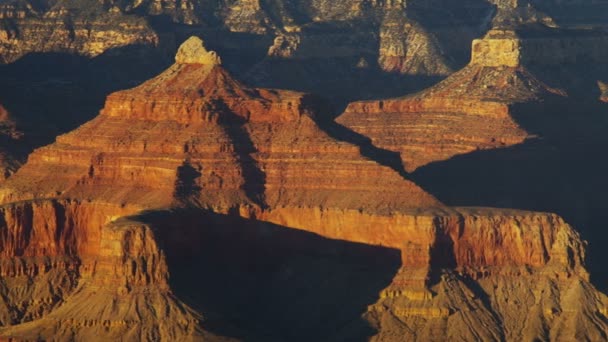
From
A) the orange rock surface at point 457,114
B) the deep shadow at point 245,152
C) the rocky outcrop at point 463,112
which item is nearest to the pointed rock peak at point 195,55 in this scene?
the deep shadow at point 245,152

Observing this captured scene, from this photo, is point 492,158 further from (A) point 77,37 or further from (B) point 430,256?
(A) point 77,37

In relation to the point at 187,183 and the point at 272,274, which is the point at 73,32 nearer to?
the point at 187,183

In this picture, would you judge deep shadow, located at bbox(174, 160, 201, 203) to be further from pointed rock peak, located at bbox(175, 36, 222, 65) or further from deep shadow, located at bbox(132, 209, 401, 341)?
pointed rock peak, located at bbox(175, 36, 222, 65)

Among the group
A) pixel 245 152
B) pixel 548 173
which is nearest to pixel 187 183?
pixel 245 152

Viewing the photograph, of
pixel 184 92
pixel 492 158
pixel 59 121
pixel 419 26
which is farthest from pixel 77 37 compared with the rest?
pixel 184 92

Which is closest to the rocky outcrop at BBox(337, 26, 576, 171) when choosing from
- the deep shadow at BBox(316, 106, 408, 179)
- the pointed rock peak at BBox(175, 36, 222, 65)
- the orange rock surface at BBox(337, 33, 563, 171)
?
the orange rock surface at BBox(337, 33, 563, 171)

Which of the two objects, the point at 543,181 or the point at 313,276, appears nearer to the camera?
the point at 313,276
